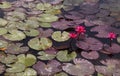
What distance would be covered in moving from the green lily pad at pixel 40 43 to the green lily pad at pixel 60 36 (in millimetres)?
68

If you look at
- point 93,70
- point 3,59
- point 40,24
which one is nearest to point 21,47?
point 3,59

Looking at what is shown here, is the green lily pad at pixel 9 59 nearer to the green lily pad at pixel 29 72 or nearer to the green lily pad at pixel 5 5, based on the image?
the green lily pad at pixel 29 72

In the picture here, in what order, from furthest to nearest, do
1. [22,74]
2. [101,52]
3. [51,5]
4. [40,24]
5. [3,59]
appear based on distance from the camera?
[51,5]
[40,24]
[101,52]
[3,59]
[22,74]

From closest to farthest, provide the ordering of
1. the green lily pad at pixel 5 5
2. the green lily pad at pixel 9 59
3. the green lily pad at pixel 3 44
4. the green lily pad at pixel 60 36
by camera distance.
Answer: the green lily pad at pixel 9 59, the green lily pad at pixel 3 44, the green lily pad at pixel 60 36, the green lily pad at pixel 5 5

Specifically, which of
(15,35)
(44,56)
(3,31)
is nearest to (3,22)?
(3,31)

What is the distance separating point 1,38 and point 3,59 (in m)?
0.28

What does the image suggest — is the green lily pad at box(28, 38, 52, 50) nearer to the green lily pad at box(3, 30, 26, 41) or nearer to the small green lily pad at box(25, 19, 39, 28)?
the green lily pad at box(3, 30, 26, 41)

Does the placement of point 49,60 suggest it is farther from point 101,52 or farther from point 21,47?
point 101,52

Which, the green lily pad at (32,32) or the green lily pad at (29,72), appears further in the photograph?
the green lily pad at (32,32)

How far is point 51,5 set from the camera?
2793mm

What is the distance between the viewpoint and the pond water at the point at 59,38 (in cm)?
201

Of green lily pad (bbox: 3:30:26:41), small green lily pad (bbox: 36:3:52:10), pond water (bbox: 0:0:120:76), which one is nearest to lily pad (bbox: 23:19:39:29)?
pond water (bbox: 0:0:120:76)

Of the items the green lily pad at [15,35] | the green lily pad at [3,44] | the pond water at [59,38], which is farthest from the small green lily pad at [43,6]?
the green lily pad at [3,44]

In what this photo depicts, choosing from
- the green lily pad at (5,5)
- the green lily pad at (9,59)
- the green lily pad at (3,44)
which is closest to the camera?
the green lily pad at (9,59)
